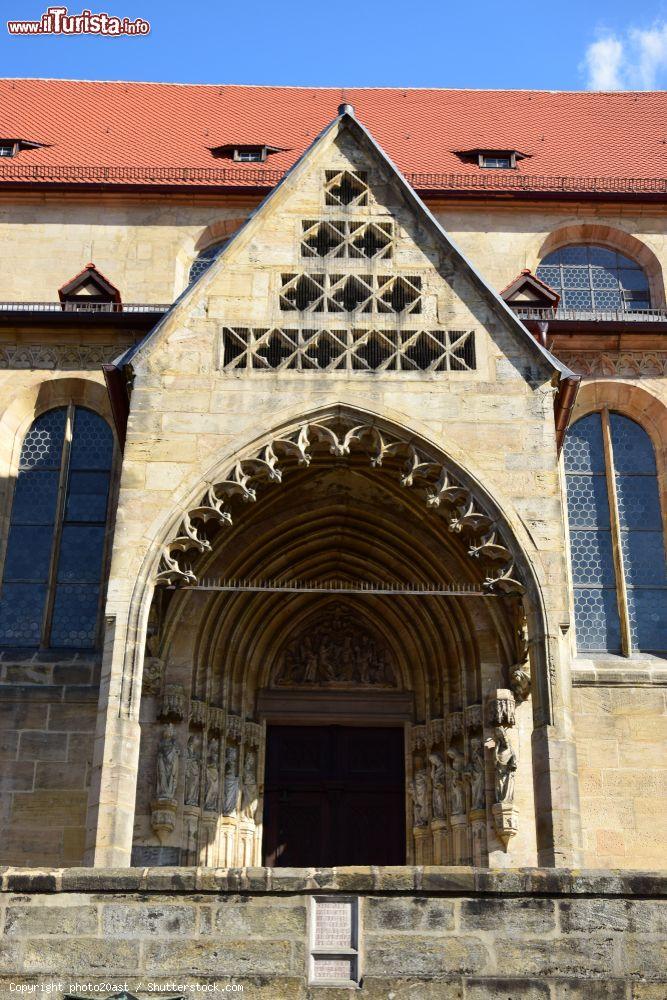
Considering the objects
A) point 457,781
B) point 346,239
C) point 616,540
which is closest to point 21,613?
point 457,781

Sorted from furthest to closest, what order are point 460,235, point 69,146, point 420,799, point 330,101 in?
point 330,101 < point 69,146 < point 460,235 < point 420,799

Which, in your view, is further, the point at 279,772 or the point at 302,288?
the point at 279,772

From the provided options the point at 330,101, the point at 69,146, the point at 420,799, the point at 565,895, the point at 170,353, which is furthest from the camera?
the point at 330,101

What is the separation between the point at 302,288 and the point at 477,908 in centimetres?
785

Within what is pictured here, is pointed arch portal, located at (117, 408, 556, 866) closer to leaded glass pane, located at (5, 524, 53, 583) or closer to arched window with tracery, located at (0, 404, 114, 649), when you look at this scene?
arched window with tracery, located at (0, 404, 114, 649)

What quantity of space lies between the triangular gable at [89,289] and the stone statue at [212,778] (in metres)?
6.41

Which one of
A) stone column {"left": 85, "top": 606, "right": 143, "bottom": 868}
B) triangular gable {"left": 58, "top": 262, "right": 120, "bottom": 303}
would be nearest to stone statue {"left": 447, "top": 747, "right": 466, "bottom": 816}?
stone column {"left": 85, "top": 606, "right": 143, "bottom": 868}

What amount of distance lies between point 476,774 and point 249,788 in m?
2.63

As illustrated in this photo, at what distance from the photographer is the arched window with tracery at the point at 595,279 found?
776 inches

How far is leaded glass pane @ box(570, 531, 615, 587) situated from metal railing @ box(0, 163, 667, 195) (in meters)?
6.06

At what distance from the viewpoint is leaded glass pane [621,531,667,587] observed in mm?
16547

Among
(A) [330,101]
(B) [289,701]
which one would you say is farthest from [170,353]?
(A) [330,101]

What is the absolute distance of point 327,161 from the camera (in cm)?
1527

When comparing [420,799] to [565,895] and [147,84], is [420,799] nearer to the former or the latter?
[565,895]
